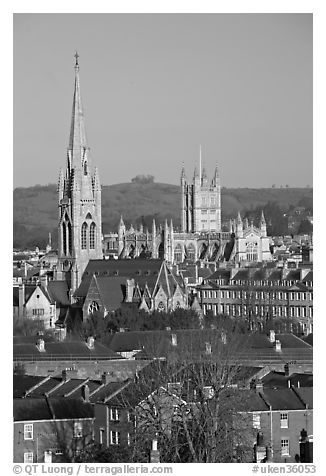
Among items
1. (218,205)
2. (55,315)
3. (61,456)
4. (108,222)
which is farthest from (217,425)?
(108,222)

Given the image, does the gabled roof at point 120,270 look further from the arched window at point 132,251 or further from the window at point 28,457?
the window at point 28,457

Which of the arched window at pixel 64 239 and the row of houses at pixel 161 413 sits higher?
the arched window at pixel 64 239

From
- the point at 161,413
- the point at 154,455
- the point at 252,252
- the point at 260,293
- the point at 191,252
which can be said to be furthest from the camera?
the point at 191,252

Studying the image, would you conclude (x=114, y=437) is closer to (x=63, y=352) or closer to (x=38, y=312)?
(x=63, y=352)

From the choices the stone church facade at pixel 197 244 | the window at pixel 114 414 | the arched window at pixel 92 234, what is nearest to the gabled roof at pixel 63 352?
the window at pixel 114 414

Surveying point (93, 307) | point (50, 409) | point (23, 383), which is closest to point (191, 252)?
point (93, 307)

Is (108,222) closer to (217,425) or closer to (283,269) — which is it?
(283,269)
